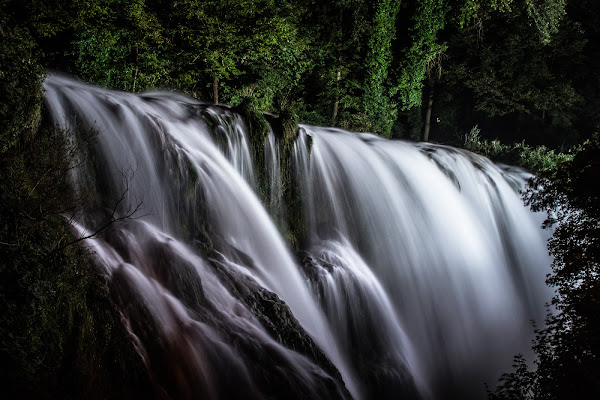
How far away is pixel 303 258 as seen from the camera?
10.7m

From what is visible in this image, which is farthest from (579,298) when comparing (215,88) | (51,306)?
(215,88)

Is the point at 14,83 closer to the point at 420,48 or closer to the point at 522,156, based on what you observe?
the point at 420,48

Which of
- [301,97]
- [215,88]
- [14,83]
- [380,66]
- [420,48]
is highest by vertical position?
[420,48]

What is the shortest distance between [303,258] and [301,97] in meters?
13.4

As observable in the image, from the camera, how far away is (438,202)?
48.5ft

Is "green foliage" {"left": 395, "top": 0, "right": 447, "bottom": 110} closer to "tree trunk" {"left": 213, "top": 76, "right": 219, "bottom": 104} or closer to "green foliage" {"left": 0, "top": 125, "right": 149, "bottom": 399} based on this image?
"tree trunk" {"left": 213, "top": 76, "right": 219, "bottom": 104}

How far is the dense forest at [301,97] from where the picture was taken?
5086 millimetres

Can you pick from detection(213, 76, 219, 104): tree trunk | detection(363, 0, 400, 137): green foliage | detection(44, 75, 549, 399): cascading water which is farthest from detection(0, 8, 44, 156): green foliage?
Answer: detection(363, 0, 400, 137): green foliage

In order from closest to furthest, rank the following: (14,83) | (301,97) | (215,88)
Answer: (14,83)
(215,88)
(301,97)

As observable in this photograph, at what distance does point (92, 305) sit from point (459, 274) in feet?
38.0

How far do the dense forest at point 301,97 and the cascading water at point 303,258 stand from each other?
884 mm

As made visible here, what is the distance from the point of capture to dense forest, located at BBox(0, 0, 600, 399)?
5086 mm

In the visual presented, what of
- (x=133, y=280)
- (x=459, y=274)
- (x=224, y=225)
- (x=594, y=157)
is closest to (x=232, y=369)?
(x=133, y=280)

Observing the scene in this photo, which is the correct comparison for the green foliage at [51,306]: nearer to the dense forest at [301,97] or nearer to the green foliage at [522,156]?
the dense forest at [301,97]
